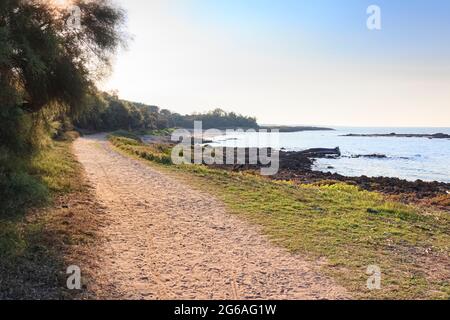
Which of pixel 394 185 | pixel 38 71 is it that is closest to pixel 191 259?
pixel 38 71

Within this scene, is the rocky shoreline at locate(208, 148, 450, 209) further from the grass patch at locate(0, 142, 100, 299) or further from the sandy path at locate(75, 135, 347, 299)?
the grass patch at locate(0, 142, 100, 299)

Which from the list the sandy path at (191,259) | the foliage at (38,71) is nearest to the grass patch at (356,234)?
the sandy path at (191,259)

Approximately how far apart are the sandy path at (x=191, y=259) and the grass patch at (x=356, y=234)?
2.11ft

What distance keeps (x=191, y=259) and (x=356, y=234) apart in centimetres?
509

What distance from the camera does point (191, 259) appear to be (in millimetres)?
8430

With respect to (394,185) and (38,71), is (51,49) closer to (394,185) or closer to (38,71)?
(38,71)

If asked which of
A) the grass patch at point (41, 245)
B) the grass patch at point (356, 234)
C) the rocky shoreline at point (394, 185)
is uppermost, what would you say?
the grass patch at point (41, 245)

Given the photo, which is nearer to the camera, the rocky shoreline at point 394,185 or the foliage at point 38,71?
the foliage at point 38,71

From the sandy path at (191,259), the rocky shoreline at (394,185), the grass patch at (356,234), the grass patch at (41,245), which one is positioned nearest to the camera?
the grass patch at (41,245)

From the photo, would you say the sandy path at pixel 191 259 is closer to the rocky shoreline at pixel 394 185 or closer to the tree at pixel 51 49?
the tree at pixel 51 49

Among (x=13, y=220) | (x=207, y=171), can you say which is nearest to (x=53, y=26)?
(x=13, y=220)

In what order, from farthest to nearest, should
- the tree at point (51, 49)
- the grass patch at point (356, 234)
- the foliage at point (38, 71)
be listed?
the tree at point (51, 49) < the foliage at point (38, 71) < the grass patch at point (356, 234)

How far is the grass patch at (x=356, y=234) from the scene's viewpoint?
7527 millimetres
